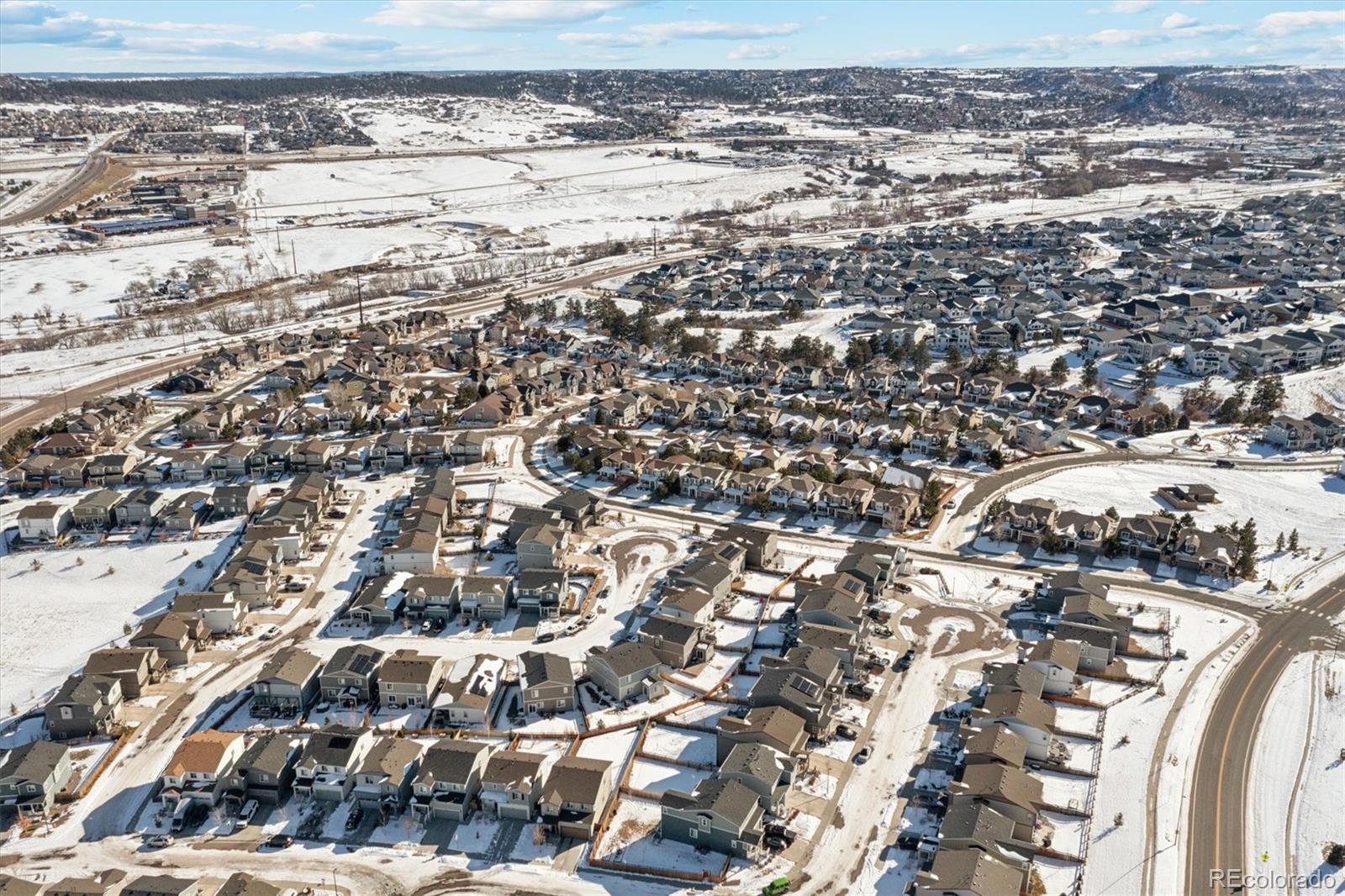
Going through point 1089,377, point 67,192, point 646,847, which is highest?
point 67,192

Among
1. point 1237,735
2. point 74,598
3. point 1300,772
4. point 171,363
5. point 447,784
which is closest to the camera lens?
point 447,784

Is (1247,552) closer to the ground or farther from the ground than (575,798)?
farther from the ground

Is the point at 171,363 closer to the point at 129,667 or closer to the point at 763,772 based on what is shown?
the point at 129,667

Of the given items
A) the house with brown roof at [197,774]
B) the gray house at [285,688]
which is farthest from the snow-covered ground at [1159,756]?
the gray house at [285,688]

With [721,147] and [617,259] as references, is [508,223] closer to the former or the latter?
[617,259]

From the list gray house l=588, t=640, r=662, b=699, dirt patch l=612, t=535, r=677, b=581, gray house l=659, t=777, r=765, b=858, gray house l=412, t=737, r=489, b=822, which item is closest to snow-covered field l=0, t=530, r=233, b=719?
gray house l=412, t=737, r=489, b=822

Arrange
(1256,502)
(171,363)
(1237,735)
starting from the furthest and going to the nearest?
(171,363), (1256,502), (1237,735)

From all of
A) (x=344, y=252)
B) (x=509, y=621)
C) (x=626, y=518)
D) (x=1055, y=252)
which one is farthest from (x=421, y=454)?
(x=1055, y=252)

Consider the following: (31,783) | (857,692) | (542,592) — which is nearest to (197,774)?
(31,783)

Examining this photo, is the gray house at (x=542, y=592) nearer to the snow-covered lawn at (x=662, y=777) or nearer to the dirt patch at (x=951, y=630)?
the snow-covered lawn at (x=662, y=777)
